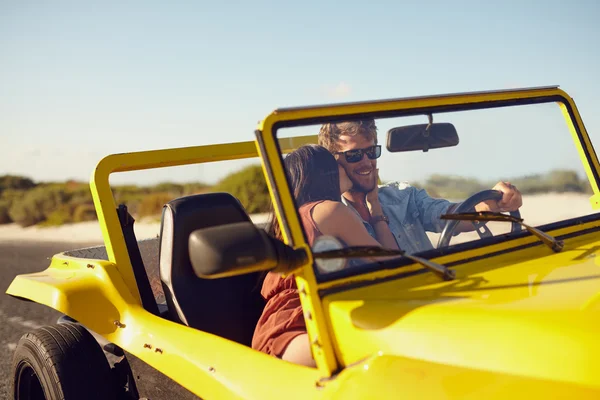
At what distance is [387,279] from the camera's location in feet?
7.47

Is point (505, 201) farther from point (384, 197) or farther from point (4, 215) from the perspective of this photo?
point (4, 215)

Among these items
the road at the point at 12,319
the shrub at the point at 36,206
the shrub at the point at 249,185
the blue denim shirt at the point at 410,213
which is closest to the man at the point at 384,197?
the blue denim shirt at the point at 410,213

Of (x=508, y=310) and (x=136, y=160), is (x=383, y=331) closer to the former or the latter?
(x=508, y=310)

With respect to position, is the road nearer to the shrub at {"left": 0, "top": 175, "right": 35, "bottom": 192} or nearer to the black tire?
the black tire

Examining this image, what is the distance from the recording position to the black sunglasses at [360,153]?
265 centimetres

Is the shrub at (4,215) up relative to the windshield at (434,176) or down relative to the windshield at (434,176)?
up

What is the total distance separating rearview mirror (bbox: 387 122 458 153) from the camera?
8.86 feet

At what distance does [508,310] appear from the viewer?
1.94 m

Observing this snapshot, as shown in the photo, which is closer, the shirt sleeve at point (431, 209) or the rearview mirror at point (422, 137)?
the shirt sleeve at point (431, 209)

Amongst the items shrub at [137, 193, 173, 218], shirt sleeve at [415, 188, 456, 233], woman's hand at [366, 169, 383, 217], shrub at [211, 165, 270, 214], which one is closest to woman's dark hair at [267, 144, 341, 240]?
woman's hand at [366, 169, 383, 217]

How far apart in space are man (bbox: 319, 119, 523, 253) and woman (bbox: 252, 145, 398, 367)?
2 cm

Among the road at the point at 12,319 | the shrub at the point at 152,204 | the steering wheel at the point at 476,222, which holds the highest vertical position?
the shrub at the point at 152,204

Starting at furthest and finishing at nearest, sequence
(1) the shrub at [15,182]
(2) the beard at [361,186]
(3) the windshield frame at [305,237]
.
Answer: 1. (1) the shrub at [15,182]
2. (2) the beard at [361,186]
3. (3) the windshield frame at [305,237]

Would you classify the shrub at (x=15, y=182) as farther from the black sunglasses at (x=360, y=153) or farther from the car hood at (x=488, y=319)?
the car hood at (x=488, y=319)
